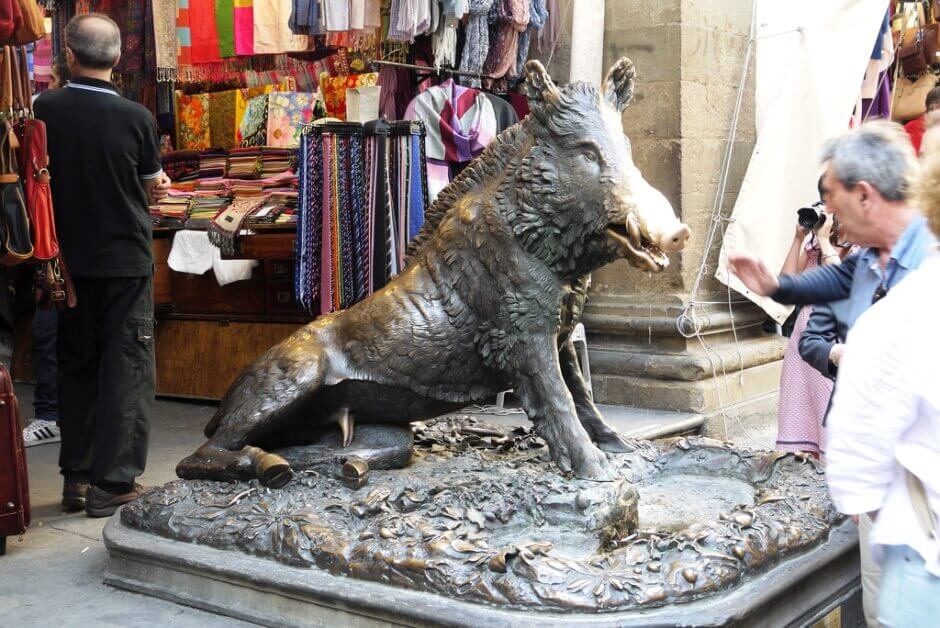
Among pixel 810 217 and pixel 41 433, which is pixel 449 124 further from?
pixel 41 433

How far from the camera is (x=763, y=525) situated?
9.15 ft

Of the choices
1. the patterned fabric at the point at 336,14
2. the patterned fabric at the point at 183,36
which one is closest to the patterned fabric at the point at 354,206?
the patterned fabric at the point at 336,14

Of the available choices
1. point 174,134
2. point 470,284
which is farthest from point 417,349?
point 174,134

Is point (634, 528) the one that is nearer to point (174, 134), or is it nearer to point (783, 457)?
point (783, 457)

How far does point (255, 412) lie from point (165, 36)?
187 inches

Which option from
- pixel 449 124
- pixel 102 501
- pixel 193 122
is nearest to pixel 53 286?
pixel 102 501

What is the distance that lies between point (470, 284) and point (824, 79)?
3372mm

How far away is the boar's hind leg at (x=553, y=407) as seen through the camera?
3.18 metres

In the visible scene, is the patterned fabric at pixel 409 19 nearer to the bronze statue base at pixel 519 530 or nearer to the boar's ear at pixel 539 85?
the boar's ear at pixel 539 85

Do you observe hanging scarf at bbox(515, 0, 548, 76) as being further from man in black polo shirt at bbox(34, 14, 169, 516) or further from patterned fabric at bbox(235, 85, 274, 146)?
man in black polo shirt at bbox(34, 14, 169, 516)

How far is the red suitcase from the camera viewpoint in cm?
324

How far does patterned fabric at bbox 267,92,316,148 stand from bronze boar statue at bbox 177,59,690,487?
3651mm

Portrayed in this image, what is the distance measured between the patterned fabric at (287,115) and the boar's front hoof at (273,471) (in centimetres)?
406

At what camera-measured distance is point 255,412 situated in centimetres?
322
